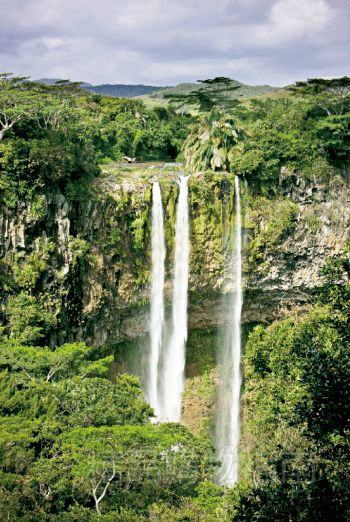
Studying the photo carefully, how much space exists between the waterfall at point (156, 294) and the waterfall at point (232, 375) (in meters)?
3.35

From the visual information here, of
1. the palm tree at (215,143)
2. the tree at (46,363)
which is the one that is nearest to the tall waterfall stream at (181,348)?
the palm tree at (215,143)

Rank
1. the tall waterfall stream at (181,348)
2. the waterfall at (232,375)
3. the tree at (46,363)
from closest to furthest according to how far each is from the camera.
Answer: the tree at (46,363) < the tall waterfall stream at (181,348) < the waterfall at (232,375)

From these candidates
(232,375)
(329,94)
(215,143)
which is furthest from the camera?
(329,94)

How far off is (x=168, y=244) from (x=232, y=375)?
734 cm

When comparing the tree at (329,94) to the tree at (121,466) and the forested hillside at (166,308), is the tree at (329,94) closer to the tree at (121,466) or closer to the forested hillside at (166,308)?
the forested hillside at (166,308)

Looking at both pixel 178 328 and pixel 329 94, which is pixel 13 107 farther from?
pixel 329 94

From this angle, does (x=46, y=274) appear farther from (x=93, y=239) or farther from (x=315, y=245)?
(x=315, y=245)

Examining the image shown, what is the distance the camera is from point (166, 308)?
92.6 ft

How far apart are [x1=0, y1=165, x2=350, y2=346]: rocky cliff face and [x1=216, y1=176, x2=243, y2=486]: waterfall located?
1.19 feet

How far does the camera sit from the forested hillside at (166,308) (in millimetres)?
14016

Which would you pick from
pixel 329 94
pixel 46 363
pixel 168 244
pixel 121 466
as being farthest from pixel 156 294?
pixel 329 94

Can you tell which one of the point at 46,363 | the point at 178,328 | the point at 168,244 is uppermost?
the point at 168,244

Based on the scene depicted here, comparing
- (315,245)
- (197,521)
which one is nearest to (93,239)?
(315,245)

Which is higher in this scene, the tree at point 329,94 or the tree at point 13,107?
the tree at point 329,94
